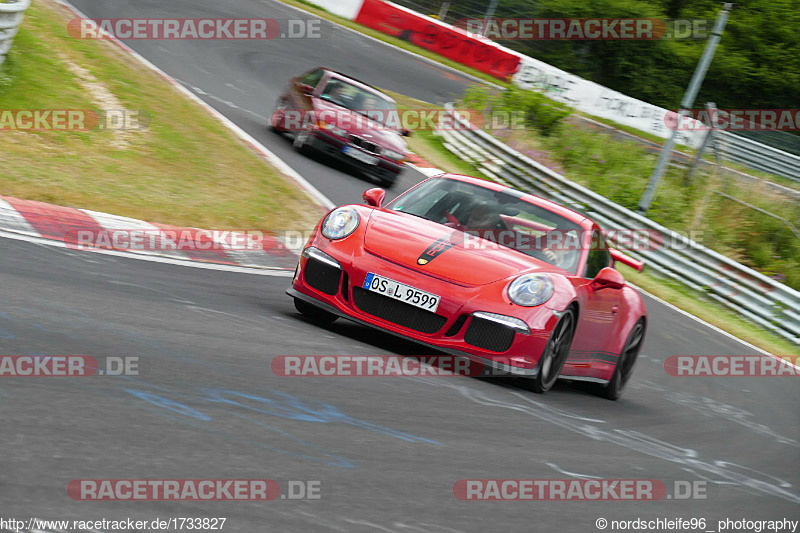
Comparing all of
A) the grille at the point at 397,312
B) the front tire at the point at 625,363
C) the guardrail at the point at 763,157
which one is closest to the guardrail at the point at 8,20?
the grille at the point at 397,312

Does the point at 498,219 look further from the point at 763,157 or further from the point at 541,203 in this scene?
the point at 763,157

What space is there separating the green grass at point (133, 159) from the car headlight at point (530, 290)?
445 centimetres

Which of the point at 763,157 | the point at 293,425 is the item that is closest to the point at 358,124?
the point at 293,425

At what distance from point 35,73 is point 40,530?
11.2m

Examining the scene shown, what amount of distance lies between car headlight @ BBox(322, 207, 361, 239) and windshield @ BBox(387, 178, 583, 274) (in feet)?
1.84

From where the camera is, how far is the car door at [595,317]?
22.8ft

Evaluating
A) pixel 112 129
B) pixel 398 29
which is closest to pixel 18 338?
pixel 112 129

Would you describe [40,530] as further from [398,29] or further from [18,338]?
[398,29]

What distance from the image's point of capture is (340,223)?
680cm

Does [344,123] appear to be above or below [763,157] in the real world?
below

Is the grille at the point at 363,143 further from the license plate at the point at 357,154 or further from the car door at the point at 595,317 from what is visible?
the car door at the point at 595,317

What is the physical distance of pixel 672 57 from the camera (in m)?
39.1

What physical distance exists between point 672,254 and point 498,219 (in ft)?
34.5

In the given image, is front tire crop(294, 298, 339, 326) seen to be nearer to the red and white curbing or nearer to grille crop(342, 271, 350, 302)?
grille crop(342, 271, 350, 302)
